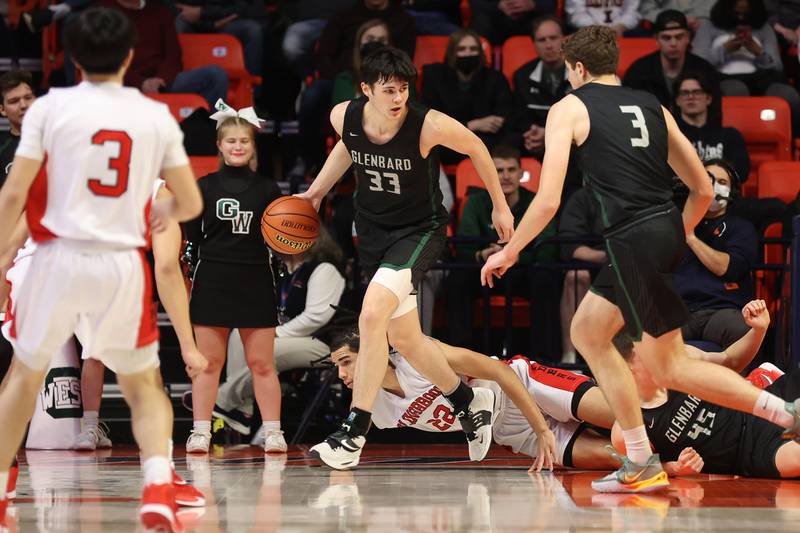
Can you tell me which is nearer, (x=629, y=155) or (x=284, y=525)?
(x=284, y=525)

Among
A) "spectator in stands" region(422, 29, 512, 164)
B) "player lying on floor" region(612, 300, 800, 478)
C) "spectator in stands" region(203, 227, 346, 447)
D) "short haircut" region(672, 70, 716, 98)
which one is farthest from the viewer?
"spectator in stands" region(422, 29, 512, 164)

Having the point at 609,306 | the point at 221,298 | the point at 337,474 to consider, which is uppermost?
the point at 609,306

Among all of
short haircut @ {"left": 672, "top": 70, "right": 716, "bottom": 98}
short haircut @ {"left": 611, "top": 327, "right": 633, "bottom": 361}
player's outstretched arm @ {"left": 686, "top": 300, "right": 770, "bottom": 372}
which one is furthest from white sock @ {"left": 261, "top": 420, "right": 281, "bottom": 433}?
short haircut @ {"left": 672, "top": 70, "right": 716, "bottom": 98}

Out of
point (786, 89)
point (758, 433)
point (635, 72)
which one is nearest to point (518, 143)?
point (635, 72)

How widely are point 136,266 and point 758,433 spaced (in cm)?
296

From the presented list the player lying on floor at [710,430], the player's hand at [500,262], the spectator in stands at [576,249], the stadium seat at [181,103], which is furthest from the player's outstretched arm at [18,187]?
the stadium seat at [181,103]

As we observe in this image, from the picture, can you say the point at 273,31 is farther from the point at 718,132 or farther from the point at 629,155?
the point at 629,155

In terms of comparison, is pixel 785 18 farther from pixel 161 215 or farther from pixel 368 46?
pixel 161 215

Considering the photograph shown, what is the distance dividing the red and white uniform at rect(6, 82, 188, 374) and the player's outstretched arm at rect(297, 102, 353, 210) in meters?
A: 2.13

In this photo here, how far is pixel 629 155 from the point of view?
4.70m

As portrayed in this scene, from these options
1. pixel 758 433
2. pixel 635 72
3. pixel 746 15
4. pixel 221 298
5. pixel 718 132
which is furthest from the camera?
pixel 746 15

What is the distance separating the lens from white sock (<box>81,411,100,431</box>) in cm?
690

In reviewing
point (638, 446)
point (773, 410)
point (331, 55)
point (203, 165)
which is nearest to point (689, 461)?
point (638, 446)

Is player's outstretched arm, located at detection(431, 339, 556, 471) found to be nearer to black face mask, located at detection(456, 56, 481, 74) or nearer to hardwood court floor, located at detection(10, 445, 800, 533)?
hardwood court floor, located at detection(10, 445, 800, 533)
